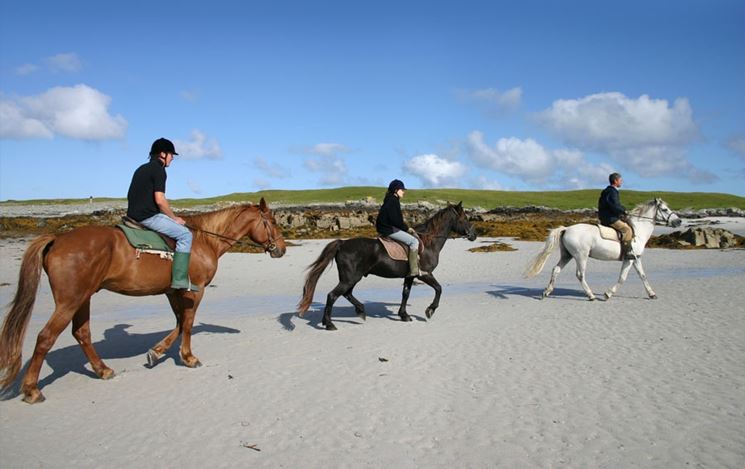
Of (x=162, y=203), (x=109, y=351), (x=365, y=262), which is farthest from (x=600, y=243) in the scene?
(x=109, y=351)

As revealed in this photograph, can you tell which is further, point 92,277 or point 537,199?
point 537,199

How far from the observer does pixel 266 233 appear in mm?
9430

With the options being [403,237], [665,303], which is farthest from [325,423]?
[665,303]

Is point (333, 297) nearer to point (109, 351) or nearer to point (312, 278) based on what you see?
point (312, 278)

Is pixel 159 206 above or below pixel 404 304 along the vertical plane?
above

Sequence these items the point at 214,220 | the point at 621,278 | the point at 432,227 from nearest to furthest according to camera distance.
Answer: the point at 214,220
the point at 432,227
the point at 621,278

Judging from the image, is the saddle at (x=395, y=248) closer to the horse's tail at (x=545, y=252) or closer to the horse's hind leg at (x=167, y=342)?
the horse's tail at (x=545, y=252)

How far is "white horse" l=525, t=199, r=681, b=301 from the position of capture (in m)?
13.6

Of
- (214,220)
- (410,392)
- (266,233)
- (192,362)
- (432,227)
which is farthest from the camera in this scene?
(432,227)

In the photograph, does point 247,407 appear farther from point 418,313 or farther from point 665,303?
point 665,303

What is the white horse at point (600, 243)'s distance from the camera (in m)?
13.6

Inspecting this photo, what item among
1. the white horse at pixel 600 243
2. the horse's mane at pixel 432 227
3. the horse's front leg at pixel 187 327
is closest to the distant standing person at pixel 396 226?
the horse's mane at pixel 432 227

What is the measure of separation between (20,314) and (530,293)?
12390 millimetres

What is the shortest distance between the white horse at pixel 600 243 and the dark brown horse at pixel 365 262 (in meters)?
3.09
